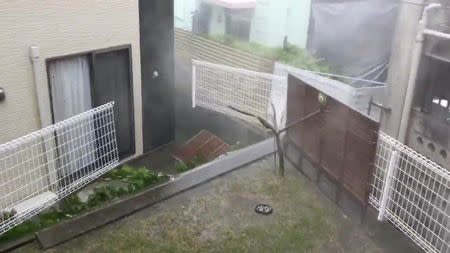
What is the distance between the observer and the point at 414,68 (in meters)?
4.11

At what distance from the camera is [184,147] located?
20.7ft

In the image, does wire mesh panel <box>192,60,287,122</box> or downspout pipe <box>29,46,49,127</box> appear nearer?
downspout pipe <box>29,46,49,127</box>

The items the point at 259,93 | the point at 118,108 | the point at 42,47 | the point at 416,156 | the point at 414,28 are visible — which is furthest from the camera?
the point at 259,93

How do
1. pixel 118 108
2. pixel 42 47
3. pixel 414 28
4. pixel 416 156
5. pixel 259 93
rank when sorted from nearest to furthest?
pixel 416 156 → pixel 414 28 → pixel 42 47 → pixel 118 108 → pixel 259 93

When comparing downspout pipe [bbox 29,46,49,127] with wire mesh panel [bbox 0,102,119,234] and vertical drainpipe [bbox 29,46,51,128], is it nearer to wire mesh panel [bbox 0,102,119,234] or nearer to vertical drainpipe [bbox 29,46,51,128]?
vertical drainpipe [bbox 29,46,51,128]

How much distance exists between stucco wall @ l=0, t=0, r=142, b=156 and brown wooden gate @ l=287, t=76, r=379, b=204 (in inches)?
93.4

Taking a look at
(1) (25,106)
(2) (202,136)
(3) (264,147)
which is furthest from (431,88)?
(1) (25,106)

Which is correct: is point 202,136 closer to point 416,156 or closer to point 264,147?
point 264,147

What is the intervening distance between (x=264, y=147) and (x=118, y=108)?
208 centimetres

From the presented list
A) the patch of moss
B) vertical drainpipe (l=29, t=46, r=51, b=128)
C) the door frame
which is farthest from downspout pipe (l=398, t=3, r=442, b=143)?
vertical drainpipe (l=29, t=46, r=51, b=128)

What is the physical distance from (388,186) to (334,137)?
2.07 ft

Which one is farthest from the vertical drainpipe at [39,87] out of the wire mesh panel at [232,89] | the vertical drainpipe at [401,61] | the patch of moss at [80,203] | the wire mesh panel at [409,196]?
the vertical drainpipe at [401,61]

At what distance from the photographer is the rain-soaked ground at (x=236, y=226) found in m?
3.30

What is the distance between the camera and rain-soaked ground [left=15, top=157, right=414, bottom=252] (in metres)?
3.30
